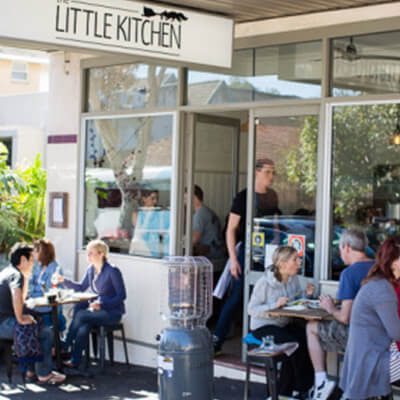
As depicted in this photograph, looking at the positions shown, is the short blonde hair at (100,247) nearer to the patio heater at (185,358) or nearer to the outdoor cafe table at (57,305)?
the outdoor cafe table at (57,305)

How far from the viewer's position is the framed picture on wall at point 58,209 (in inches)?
383

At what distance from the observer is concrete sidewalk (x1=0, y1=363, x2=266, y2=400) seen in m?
7.55

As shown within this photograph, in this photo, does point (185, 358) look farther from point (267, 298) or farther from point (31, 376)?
point (31, 376)

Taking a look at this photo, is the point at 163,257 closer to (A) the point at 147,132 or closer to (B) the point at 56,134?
(A) the point at 147,132

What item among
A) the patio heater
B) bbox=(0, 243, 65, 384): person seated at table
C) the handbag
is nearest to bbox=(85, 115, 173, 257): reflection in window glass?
Answer: bbox=(0, 243, 65, 384): person seated at table

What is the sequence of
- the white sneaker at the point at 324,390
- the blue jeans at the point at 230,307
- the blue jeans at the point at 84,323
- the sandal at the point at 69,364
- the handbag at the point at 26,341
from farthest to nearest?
the sandal at the point at 69,364, the blue jeans at the point at 84,323, the blue jeans at the point at 230,307, the handbag at the point at 26,341, the white sneaker at the point at 324,390

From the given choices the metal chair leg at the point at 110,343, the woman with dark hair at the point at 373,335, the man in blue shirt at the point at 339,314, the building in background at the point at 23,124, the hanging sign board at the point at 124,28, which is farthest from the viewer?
the building in background at the point at 23,124

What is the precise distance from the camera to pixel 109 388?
7.89 meters

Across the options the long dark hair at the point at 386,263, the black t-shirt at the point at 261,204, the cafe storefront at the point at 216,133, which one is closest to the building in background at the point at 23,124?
the cafe storefront at the point at 216,133

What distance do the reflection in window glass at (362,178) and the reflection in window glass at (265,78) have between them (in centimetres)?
46

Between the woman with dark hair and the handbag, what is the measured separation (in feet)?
10.6

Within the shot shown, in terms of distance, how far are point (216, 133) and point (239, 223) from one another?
1427mm

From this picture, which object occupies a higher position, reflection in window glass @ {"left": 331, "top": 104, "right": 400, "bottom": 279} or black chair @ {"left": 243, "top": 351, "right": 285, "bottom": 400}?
reflection in window glass @ {"left": 331, "top": 104, "right": 400, "bottom": 279}

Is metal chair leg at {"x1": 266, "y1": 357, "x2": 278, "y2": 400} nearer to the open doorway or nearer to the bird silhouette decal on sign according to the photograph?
the open doorway
